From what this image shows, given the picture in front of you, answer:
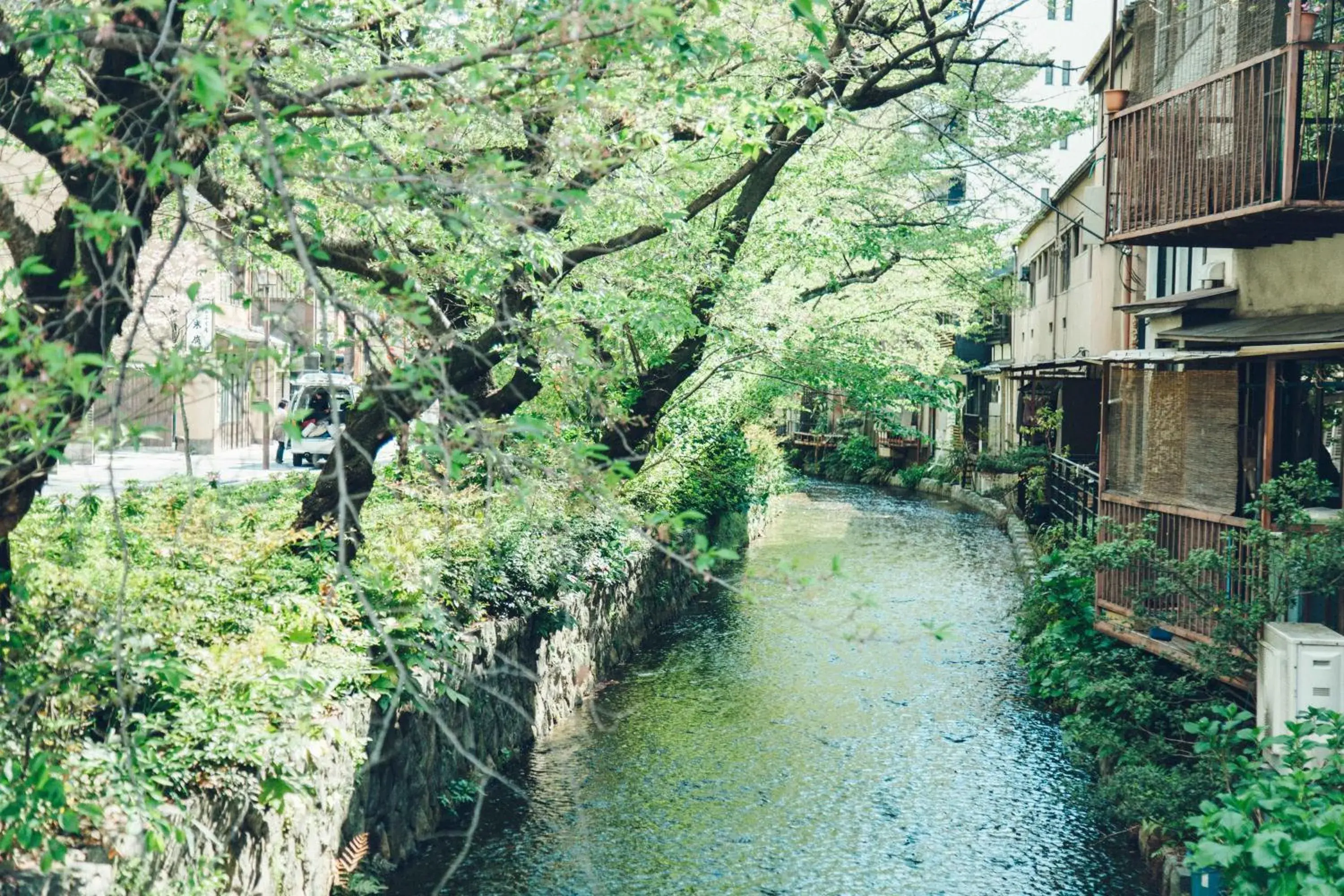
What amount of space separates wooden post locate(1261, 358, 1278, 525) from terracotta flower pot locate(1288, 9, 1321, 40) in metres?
2.53

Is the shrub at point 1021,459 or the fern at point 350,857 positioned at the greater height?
the shrub at point 1021,459

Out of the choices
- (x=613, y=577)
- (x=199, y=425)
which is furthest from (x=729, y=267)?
(x=199, y=425)

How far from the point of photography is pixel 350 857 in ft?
27.2

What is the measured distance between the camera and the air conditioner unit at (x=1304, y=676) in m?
7.78

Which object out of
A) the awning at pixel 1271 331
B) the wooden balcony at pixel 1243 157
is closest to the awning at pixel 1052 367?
the awning at pixel 1271 331

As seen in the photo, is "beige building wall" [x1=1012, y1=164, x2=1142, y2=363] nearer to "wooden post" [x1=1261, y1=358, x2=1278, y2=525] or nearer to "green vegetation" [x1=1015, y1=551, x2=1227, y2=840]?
"wooden post" [x1=1261, y1=358, x2=1278, y2=525]

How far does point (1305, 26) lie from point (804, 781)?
25.1 ft

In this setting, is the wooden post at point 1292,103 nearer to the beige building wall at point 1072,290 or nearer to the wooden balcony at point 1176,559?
the wooden balcony at point 1176,559

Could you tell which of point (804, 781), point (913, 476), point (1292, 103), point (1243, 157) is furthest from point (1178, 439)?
point (913, 476)

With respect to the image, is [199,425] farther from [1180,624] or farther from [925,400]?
[1180,624]

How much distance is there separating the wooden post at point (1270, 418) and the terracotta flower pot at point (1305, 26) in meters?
2.53

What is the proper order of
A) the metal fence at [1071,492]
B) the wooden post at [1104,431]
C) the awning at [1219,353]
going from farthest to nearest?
1. the metal fence at [1071,492]
2. the wooden post at [1104,431]
3. the awning at [1219,353]

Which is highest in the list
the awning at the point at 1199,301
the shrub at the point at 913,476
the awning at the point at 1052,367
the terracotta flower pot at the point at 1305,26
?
the terracotta flower pot at the point at 1305,26

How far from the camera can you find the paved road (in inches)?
766
